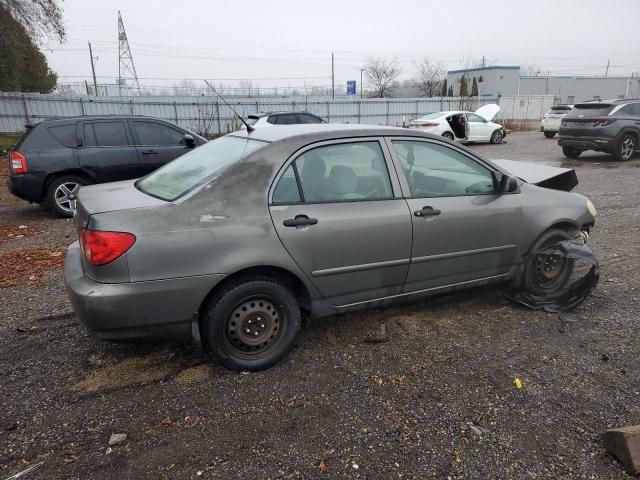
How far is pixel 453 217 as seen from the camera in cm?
363

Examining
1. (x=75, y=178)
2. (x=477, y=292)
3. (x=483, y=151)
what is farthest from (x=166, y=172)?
(x=483, y=151)

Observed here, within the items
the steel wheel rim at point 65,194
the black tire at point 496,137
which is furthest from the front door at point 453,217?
the black tire at point 496,137

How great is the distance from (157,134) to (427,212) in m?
6.37

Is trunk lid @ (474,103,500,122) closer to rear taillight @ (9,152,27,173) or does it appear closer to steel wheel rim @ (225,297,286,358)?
rear taillight @ (9,152,27,173)

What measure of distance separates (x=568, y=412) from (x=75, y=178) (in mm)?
7512

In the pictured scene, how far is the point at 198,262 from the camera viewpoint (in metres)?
2.87

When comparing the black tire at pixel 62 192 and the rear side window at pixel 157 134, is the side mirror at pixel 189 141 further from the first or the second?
the black tire at pixel 62 192

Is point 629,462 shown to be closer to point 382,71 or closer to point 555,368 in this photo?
point 555,368

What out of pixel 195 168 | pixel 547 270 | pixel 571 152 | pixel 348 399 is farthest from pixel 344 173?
pixel 571 152

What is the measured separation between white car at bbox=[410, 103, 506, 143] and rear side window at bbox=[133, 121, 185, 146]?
452 inches

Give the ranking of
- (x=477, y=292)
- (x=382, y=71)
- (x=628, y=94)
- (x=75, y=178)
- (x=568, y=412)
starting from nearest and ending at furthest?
(x=568, y=412)
(x=477, y=292)
(x=75, y=178)
(x=628, y=94)
(x=382, y=71)

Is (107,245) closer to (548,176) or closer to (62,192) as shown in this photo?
(548,176)

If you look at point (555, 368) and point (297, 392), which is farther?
point (555, 368)

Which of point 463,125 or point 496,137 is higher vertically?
point 463,125
